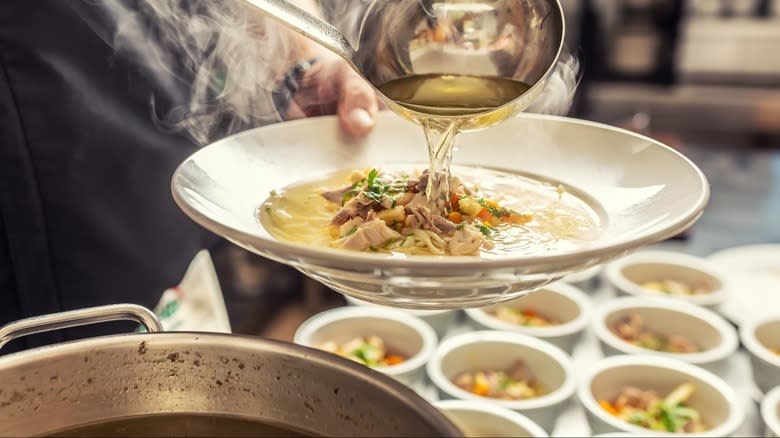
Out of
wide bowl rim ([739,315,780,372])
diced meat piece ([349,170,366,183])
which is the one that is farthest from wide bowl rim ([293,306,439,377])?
diced meat piece ([349,170,366,183])

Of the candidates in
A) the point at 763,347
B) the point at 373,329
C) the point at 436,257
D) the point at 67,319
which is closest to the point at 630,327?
the point at 763,347

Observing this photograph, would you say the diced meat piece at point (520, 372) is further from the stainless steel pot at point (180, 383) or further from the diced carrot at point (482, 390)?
the stainless steel pot at point (180, 383)

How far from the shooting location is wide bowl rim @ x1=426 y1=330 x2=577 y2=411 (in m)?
1.96

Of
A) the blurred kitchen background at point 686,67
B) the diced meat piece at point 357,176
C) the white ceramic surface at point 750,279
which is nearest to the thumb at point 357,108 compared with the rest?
the diced meat piece at point 357,176

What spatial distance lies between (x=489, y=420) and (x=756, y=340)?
0.91 meters

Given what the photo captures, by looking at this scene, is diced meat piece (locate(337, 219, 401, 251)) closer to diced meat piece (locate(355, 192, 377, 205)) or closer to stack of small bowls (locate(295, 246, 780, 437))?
diced meat piece (locate(355, 192, 377, 205))

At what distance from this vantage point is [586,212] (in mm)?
1182

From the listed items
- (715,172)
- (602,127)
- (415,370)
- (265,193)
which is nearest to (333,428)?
(265,193)

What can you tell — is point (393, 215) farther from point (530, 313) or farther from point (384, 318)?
point (530, 313)

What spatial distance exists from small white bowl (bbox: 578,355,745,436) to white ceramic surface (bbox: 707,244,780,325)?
49cm

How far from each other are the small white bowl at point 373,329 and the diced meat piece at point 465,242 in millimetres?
1253

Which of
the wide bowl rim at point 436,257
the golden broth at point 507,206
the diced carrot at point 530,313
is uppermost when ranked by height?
the wide bowl rim at point 436,257

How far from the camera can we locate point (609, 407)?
2.09m

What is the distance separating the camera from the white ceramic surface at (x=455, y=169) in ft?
2.67
